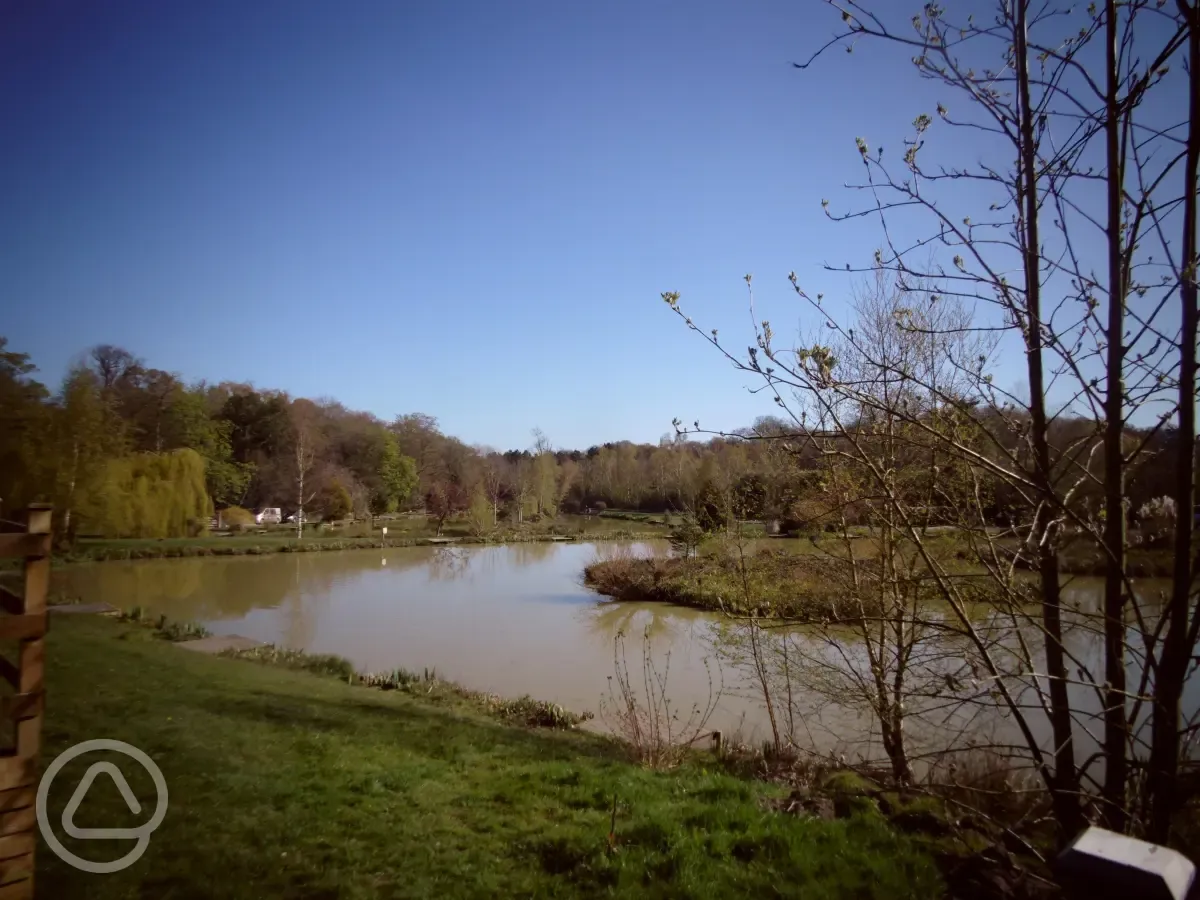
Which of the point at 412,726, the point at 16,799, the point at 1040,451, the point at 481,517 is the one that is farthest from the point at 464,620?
the point at 481,517

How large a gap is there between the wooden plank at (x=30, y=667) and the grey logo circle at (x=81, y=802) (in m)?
0.54

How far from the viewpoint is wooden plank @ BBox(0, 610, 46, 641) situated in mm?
2648

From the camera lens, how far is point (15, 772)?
2.70 metres

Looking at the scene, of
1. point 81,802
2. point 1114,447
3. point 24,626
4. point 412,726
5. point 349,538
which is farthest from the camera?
point 349,538

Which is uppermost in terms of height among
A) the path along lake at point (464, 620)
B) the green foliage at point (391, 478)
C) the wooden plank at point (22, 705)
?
the green foliage at point (391, 478)

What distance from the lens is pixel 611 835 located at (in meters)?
3.37

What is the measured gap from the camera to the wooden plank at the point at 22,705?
2.68m

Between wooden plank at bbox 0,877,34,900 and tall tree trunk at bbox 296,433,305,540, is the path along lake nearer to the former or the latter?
wooden plank at bbox 0,877,34,900

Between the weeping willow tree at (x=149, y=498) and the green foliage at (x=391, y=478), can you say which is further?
the green foliage at (x=391, y=478)

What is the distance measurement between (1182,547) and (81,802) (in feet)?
16.1

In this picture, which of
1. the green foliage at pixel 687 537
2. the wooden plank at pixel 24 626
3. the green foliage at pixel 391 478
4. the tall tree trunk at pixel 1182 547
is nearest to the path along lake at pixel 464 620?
the green foliage at pixel 687 537

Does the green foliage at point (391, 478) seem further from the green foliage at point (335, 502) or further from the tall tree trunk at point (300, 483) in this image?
the tall tree trunk at point (300, 483)

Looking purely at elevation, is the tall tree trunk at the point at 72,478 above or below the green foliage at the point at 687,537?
above

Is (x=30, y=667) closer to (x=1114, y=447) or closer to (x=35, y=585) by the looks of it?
(x=35, y=585)
